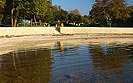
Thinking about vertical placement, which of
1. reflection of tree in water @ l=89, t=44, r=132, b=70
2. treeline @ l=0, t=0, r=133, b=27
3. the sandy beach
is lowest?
reflection of tree in water @ l=89, t=44, r=132, b=70

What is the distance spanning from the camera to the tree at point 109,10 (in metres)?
45.9

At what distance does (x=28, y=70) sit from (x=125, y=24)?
48.2 meters

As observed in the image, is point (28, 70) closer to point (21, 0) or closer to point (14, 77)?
point (14, 77)

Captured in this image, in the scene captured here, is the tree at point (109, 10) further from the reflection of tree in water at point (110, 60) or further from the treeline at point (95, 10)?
the reflection of tree in water at point (110, 60)

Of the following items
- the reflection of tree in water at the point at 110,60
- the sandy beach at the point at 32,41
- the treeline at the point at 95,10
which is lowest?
the reflection of tree in water at the point at 110,60

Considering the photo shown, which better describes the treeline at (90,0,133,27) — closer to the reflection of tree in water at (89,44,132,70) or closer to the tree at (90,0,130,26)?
the tree at (90,0,130,26)

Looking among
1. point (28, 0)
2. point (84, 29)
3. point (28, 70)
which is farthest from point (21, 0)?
point (28, 70)

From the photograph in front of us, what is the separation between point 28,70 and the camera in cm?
727

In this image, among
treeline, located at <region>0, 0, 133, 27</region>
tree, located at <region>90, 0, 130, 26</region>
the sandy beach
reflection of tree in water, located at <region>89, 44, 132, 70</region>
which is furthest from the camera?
tree, located at <region>90, 0, 130, 26</region>

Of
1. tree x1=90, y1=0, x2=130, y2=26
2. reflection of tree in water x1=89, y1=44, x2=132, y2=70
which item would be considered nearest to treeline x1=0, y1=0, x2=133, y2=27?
tree x1=90, y1=0, x2=130, y2=26

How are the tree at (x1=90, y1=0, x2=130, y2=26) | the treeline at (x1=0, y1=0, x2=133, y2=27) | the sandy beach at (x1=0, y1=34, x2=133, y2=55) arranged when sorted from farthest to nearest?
the tree at (x1=90, y1=0, x2=130, y2=26), the treeline at (x1=0, y1=0, x2=133, y2=27), the sandy beach at (x1=0, y1=34, x2=133, y2=55)

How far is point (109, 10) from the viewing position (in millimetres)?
46938

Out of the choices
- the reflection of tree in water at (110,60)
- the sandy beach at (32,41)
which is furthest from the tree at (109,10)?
the reflection of tree in water at (110,60)

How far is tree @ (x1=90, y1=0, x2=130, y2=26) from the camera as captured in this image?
4591 cm
